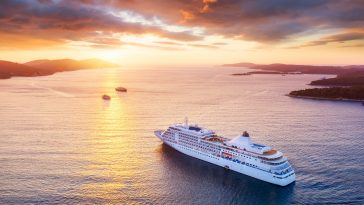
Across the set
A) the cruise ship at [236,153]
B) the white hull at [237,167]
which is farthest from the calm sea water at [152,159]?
the cruise ship at [236,153]

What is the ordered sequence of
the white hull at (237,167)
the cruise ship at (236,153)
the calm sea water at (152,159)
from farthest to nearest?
the cruise ship at (236,153) → the white hull at (237,167) → the calm sea water at (152,159)

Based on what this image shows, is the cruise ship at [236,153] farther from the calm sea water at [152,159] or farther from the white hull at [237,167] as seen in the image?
the calm sea water at [152,159]

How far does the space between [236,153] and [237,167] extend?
5.87 feet

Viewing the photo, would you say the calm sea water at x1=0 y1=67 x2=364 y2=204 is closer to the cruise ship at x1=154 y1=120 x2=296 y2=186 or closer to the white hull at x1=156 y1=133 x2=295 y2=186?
the white hull at x1=156 y1=133 x2=295 y2=186

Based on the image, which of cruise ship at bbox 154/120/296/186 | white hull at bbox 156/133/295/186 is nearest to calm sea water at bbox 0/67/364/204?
white hull at bbox 156/133/295/186

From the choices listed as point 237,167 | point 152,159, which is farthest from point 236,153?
point 152,159

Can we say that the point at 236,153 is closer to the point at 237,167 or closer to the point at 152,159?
the point at 237,167

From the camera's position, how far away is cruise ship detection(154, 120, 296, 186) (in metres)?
41.1

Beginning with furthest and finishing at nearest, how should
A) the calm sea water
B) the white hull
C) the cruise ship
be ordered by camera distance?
1. the cruise ship
2. the white hull
3. the calm sea water

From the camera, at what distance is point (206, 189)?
39281 mm

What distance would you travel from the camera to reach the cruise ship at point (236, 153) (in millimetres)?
41062

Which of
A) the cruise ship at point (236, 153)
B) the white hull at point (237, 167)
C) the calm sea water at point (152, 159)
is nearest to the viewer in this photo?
the calm sea water at point (152, 159)

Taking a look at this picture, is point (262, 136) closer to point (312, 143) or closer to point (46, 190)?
point (312, 143)

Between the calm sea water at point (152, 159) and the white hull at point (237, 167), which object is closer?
the calm sea water at point (152, 159)
